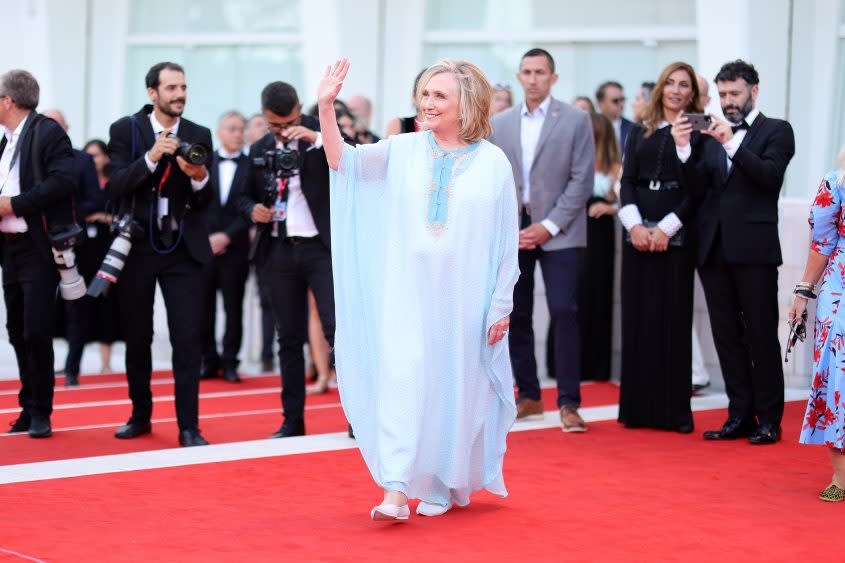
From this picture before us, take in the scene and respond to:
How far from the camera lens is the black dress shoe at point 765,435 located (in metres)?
7.24

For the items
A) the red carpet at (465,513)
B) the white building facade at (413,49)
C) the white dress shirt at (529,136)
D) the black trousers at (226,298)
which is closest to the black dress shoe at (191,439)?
the red carpet at (465,513)

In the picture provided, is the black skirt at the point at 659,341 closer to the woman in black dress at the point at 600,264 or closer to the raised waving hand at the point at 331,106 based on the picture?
the woman in black dress at the point at 600,264

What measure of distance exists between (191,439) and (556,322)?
235cm

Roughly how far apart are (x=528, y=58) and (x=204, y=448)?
10.3 ft

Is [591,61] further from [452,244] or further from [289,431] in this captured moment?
[452,244]

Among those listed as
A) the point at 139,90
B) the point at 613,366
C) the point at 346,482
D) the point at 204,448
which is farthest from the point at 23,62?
the point at 346,482

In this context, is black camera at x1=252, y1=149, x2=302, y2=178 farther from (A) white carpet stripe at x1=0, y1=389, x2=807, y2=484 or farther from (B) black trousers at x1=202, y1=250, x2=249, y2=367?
(B) black trousers at x1=202, y1=250, x2=249, y2=367

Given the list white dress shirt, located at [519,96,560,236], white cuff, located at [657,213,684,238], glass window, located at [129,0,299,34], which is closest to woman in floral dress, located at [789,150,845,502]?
white cuff, located at [657,213,684,238]

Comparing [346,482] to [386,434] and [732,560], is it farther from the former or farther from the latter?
[732,560]

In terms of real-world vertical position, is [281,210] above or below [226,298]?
above

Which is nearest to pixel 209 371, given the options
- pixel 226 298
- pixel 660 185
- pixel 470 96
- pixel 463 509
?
pixel 226 298

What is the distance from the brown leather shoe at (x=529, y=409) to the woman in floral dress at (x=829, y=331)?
2554 millimetres

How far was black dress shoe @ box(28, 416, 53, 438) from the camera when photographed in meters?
7.33

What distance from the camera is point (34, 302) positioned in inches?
287
